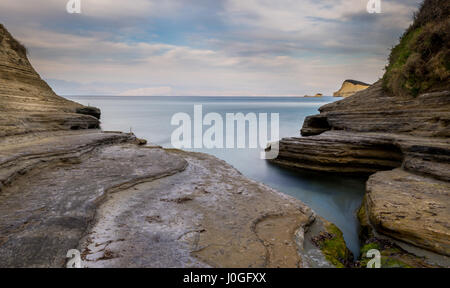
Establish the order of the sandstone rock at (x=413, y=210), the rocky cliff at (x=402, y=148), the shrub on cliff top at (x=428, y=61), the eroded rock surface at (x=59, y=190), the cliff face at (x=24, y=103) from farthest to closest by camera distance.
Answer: the shrub on cliff top at (x=428, y=61), the cliff face at (x=24, y=103), the rocky cliff at (x=402, y=148), the sandstone rock at (x=413, y=210), the eroded rock surface at (x=59, y=190)

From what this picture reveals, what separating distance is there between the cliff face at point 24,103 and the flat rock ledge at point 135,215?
3154 mm

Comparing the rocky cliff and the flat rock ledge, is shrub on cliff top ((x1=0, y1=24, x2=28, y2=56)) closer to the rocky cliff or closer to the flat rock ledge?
the flat rock ledge

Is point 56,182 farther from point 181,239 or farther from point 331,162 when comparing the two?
point 331,162

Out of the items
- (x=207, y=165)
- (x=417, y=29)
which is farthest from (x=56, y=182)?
(x=417, y=29)

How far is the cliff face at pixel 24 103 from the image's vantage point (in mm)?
10711

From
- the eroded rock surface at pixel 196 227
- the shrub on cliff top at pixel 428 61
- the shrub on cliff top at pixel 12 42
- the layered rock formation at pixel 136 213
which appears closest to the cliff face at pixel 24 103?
the shrub on cliff top at pixel 12 42

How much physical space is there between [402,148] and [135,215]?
30.8 ft

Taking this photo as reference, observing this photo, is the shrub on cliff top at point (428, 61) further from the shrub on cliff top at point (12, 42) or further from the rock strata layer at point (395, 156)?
the shrub on cliff top at point (12, 42)

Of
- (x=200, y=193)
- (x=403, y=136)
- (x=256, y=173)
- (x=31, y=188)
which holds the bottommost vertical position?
(x=256, y=173)

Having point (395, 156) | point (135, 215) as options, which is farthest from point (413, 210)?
point (395, 156)

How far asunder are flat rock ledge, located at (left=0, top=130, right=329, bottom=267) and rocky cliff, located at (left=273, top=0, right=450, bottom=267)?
1846 mm

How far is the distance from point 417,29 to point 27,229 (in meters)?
19.4

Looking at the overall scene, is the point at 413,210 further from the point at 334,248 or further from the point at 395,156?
the point at 395,156

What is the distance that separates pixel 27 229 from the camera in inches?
153
